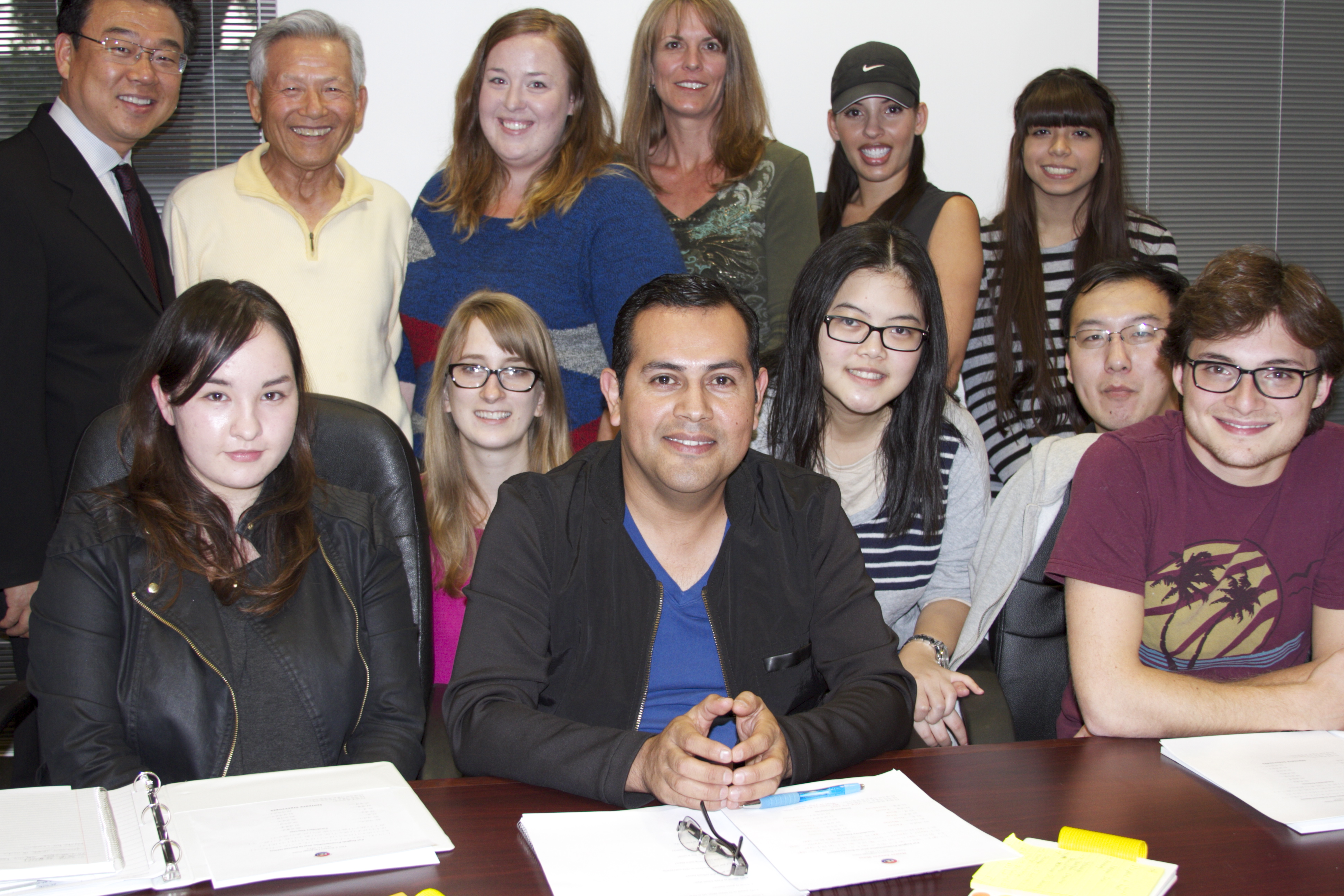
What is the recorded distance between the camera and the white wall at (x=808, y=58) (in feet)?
12.3

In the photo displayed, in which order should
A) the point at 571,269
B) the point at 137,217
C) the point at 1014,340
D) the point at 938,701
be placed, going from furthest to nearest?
the point at 1014,340
the point at 137,217
the point at 571,269
the point at 938,701

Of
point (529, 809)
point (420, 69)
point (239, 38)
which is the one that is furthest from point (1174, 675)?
point (239, 38)

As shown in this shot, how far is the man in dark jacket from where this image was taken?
1.65 metres

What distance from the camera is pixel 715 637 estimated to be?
5.62 ft

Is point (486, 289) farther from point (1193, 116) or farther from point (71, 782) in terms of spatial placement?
point (1193, 116)

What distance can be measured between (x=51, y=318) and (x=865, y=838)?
7.66 feet

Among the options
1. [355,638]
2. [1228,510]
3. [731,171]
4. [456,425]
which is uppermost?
[731,171]

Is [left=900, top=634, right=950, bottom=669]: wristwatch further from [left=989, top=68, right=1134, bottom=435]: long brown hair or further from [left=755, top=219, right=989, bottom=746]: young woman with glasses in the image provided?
[left=989, top=68, right=1134, bottom=435]: long brown hair

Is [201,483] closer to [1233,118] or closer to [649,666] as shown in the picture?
[649,666]

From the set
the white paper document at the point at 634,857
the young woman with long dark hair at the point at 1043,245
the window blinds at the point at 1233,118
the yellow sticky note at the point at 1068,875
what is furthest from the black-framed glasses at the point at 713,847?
the window blinds at the point at 1233,118

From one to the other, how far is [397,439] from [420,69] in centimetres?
234

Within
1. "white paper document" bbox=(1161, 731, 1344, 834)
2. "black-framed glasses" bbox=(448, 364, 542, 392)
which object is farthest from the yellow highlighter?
"black-framed glasses" bbox=(448, 364, 542, 392)

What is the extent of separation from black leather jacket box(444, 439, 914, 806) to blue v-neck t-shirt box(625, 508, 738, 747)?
36 millimetres

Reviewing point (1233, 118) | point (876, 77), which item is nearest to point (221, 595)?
point (876, 77)
